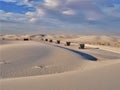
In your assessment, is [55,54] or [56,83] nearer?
[56,83]

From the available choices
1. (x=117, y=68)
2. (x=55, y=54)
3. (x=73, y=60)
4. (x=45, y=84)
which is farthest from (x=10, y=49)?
(x=45, y=84)

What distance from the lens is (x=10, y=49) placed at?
2356cm

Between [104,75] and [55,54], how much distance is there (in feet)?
42.1

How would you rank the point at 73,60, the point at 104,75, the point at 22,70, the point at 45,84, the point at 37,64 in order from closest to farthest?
1. the point at 45,84
2. the point at 104,75
3. the point at 22,70
4. the point at 37,64
5. the point at 73,60

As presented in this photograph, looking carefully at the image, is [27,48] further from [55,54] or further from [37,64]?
[37,64]

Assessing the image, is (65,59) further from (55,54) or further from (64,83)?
(64,83)

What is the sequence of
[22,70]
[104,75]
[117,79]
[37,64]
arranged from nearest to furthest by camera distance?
[117,79] → [104,75] → [22,70] → [37,64]

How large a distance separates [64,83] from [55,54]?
14.2 metres

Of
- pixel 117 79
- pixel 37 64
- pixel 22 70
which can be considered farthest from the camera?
pixel 37 64

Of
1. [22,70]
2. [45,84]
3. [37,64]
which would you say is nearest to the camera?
[45,84]

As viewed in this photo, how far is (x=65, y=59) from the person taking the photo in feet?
71.8

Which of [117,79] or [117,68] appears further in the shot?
[117,68]

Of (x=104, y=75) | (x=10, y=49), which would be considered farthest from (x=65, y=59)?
(x=104, y=75)

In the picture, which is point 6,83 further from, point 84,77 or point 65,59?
point 65,59
